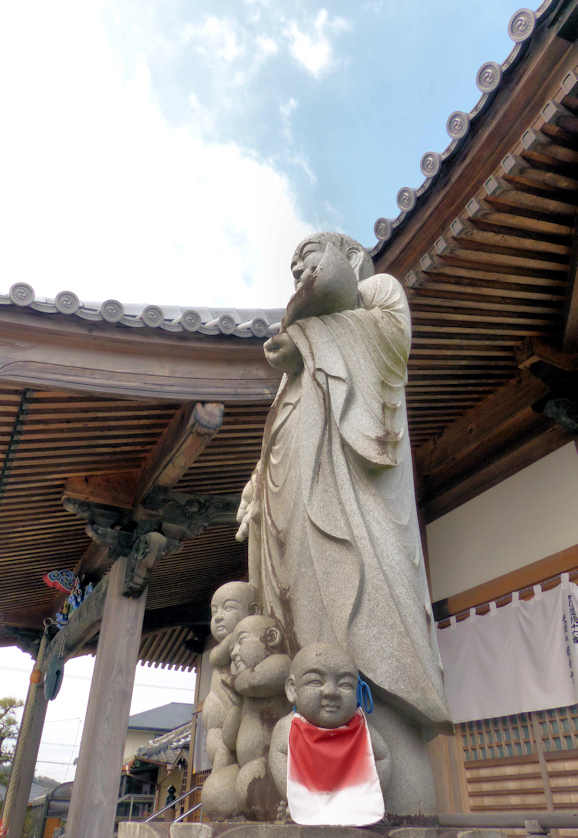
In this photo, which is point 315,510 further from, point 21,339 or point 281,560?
point 21,339

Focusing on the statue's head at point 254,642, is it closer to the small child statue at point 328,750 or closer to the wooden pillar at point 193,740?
the small child statue at point 328,750

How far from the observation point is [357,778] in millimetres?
1694

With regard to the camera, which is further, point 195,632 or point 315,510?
point 195,632

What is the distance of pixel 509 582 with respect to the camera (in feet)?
18.2

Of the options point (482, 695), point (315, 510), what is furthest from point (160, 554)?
point (315, 510)

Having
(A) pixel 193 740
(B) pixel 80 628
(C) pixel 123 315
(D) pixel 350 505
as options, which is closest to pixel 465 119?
(D) pixel 350 505

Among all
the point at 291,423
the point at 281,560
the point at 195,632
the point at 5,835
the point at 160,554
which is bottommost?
the point at 5,835

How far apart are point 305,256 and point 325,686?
207cm

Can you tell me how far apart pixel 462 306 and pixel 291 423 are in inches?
99.7

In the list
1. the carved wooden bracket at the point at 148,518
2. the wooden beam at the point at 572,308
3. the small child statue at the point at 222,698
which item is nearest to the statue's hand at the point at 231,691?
the small child statue at the point at 222,698

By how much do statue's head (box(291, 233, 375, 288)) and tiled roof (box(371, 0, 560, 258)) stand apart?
1.06 meters

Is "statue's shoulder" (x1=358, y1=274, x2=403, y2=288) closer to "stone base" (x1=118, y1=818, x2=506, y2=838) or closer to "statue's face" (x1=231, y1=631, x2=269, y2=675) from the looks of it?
"statue's face" (x1=231, y1=631, x2=269, y2=675)

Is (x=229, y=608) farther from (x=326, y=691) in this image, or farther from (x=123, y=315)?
(x=123, y=315)

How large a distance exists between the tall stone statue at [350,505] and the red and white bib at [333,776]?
161 mm
